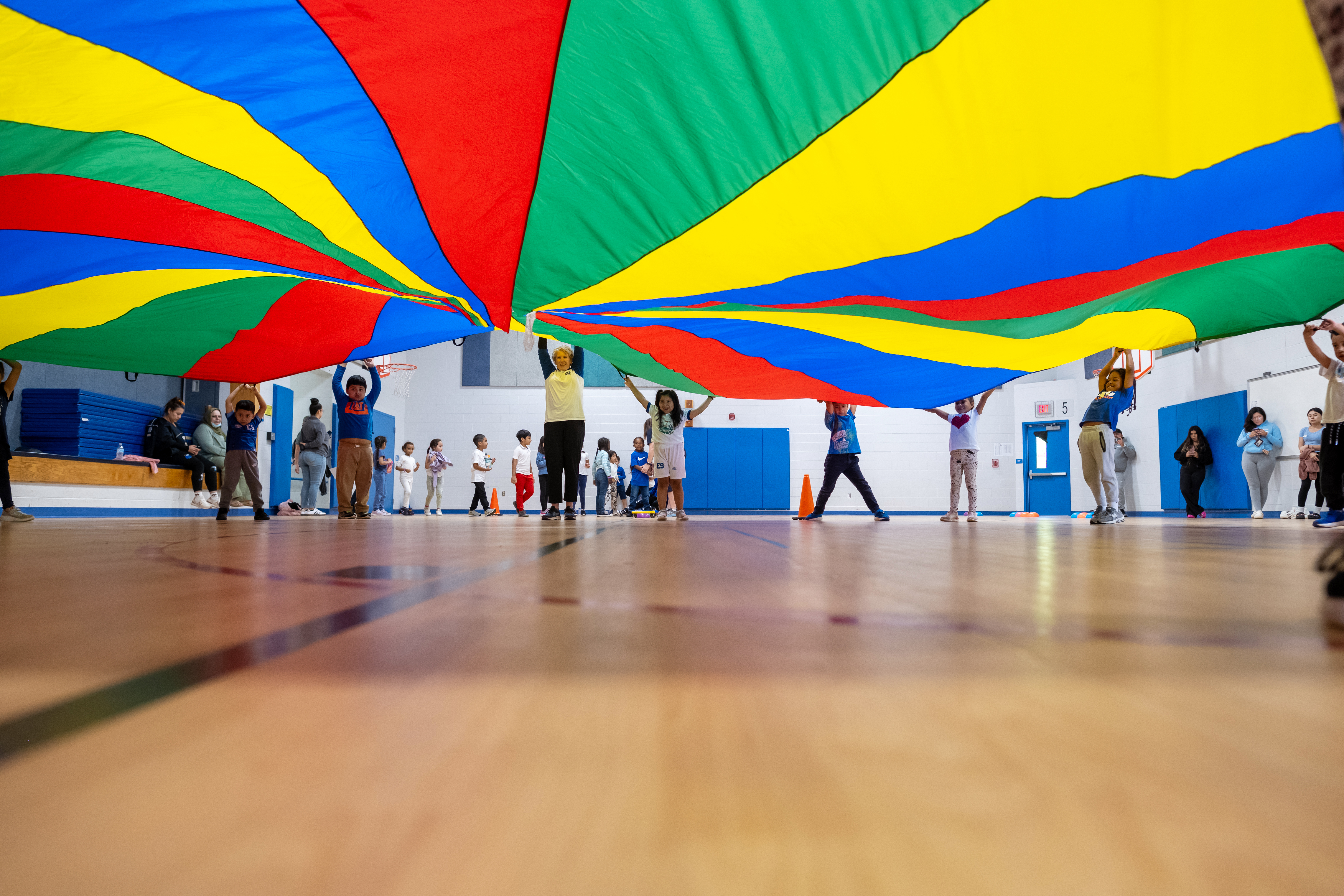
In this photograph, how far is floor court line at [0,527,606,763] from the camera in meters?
0.27

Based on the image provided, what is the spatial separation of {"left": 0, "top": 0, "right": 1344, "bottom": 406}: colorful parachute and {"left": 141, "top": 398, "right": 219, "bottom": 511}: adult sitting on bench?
361 centimetres

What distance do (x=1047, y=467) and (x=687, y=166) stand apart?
12.0 m

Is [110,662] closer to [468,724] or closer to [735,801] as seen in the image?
[468,724]

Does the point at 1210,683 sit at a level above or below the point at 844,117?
below

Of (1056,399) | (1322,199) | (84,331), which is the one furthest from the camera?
(1056,399)

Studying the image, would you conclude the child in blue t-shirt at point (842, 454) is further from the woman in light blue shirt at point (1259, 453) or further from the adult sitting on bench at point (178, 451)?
the adult sitting on bench at point (178, 451)

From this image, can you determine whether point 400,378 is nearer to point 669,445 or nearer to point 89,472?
point 89,472

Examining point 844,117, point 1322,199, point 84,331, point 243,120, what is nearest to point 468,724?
point 844,117

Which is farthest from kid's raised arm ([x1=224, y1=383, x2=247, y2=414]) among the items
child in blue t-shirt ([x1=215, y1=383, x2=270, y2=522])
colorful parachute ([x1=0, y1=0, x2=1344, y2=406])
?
colorful parachute ([x1=0, y1=0, x2=1344, y2=406])

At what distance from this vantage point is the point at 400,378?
1258 centimetres

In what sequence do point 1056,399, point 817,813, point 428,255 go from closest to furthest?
point 817,813 → point 428,255 → point 1056,399

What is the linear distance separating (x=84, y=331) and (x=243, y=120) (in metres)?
2.83

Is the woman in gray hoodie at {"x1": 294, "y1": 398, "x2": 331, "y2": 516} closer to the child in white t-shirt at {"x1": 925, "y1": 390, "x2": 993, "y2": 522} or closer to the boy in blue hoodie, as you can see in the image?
the boy in blue hoodie

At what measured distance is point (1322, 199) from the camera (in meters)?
2.50
